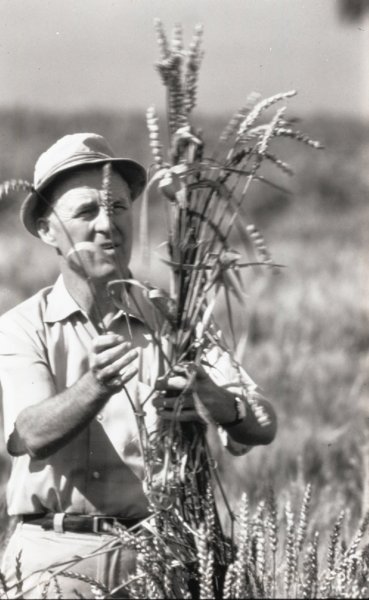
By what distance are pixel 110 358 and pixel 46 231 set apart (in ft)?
1.99

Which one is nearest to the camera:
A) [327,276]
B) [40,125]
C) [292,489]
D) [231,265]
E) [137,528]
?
[231,265]

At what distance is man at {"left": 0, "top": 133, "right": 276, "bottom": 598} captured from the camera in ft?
9.48

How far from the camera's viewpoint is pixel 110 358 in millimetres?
2615

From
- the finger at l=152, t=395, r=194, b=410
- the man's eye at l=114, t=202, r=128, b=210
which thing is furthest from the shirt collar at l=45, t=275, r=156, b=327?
the finger at l=152, t=395, r=194, b=410

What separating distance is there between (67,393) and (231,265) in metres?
0.46

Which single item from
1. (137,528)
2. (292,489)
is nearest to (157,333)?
(137,528)

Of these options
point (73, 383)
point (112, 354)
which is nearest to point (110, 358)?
point (112, 354)

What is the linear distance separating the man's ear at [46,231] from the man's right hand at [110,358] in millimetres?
503

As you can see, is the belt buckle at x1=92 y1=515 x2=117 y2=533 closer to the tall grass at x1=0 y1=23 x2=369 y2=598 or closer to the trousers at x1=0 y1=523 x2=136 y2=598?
the trousers at x1=0 y1=523 x2=136 y2=598

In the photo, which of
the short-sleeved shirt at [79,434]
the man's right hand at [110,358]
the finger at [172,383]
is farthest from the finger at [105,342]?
the short-sleeved shirt at [79,434]

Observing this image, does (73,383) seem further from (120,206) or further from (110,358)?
(120,206)

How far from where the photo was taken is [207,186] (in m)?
2.66

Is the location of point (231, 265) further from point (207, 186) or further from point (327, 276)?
point (327, 276)

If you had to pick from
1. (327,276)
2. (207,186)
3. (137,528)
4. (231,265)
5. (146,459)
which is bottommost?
(327,276)
